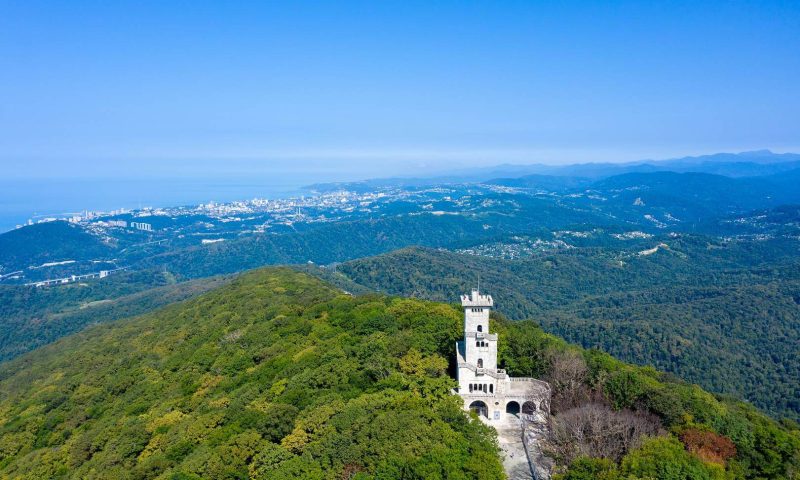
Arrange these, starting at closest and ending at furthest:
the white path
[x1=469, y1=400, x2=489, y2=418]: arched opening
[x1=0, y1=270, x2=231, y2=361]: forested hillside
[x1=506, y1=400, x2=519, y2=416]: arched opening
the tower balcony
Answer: the white path
[x1=469, y1=400, x2=489, y2=418]: arched opening
[x1=506, y1=400, x2=519, y2=416]: arched opening
the tower balcony
[x1=0, y1=270, x2=231, y2=361]: forested hillside

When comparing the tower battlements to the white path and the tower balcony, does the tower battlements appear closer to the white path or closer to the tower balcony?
the tower balcony

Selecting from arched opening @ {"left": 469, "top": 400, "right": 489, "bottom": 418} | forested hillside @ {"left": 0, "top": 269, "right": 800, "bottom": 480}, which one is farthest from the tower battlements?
arched opening @ {"left": 469, "top": 400, "right": 489, "bottom": 418}

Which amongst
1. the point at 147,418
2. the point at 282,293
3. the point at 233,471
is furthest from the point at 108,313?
the point at 233,471

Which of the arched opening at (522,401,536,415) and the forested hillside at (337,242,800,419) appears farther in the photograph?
the forested hillside at (337,242,800,419)

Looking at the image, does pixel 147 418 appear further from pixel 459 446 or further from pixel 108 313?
pixel 108 313

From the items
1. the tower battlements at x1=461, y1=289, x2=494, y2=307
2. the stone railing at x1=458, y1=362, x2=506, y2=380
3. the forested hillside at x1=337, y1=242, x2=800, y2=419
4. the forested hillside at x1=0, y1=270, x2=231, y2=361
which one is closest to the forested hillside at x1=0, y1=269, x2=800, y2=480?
the stone railing at x1=458, y1=362, x2=506, y2=380

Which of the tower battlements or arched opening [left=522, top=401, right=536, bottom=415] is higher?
the tower battlements

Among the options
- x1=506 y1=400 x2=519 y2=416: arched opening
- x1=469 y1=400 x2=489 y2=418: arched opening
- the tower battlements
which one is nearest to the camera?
x1=469 y1=400 x2=489 y2=418: arched opening

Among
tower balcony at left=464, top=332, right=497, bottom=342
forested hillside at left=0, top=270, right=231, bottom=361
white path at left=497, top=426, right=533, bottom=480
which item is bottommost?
forested hillside at left=0, top=270, right=231, bottom=361

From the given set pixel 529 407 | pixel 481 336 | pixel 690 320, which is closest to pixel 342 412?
pixel 481 336

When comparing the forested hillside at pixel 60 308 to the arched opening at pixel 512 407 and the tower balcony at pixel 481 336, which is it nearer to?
the tower balcony at pixel 481 336
